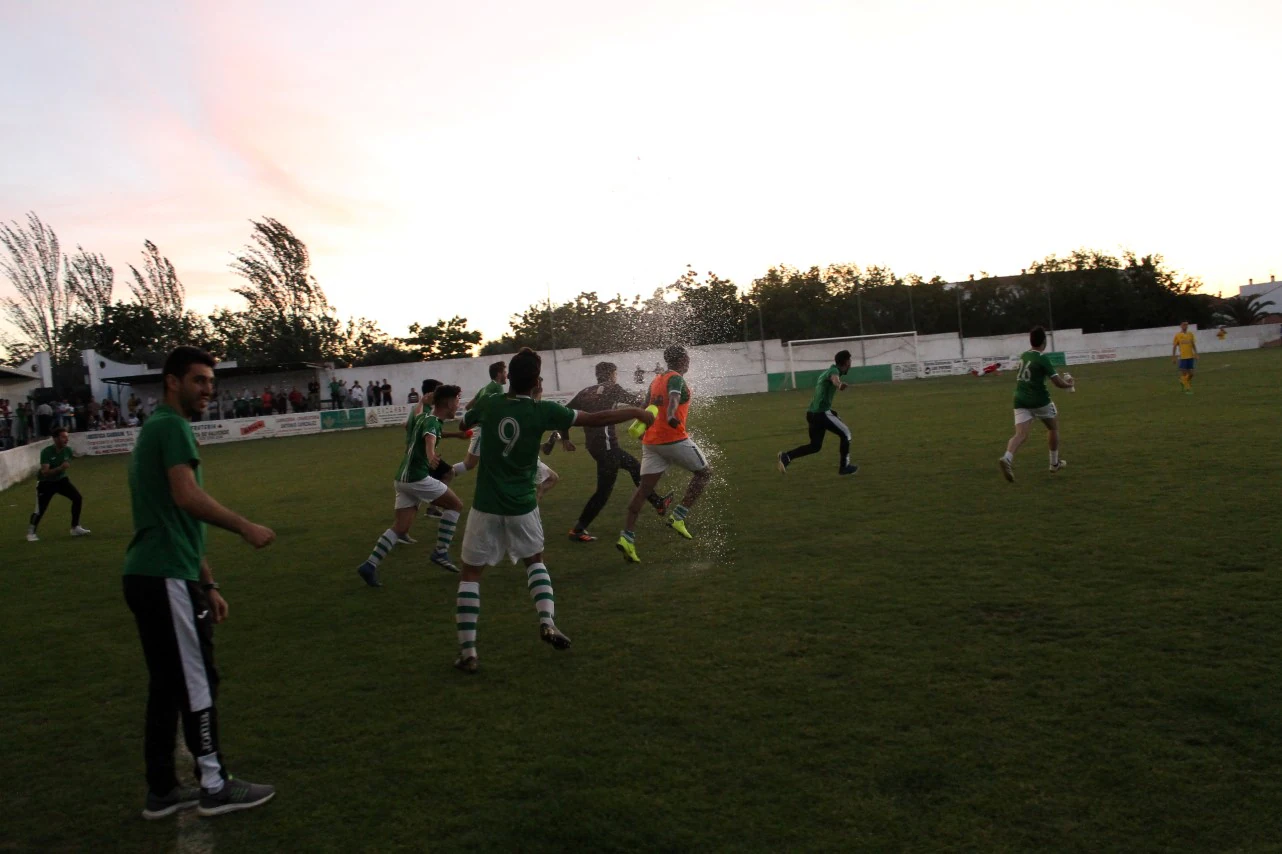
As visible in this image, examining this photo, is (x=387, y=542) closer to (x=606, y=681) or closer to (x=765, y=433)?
(x=606, y=681)

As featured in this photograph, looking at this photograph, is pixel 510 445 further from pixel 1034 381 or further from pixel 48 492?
pixel 48 492

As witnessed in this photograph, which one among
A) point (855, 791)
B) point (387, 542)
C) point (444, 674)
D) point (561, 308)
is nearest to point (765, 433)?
point (387, 542)

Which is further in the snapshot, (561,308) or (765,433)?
(561,308)

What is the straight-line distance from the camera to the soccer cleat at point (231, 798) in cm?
415

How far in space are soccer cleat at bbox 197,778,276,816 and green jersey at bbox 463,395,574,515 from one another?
218 centimetres

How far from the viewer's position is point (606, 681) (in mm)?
5492

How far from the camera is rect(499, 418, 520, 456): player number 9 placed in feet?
19.4

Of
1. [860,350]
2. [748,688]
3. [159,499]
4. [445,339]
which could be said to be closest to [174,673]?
[159,499]

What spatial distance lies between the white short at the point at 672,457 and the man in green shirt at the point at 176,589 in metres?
5.55

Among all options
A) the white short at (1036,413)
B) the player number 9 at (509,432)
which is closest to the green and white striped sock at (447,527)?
the player number 9 at (509,432)

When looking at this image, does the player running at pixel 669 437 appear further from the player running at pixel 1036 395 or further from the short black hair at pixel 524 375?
the player running at pixel 1036 395

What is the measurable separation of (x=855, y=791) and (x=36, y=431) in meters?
Answer: 40.6

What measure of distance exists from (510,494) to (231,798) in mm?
2340

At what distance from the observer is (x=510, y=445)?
5.91 meters
